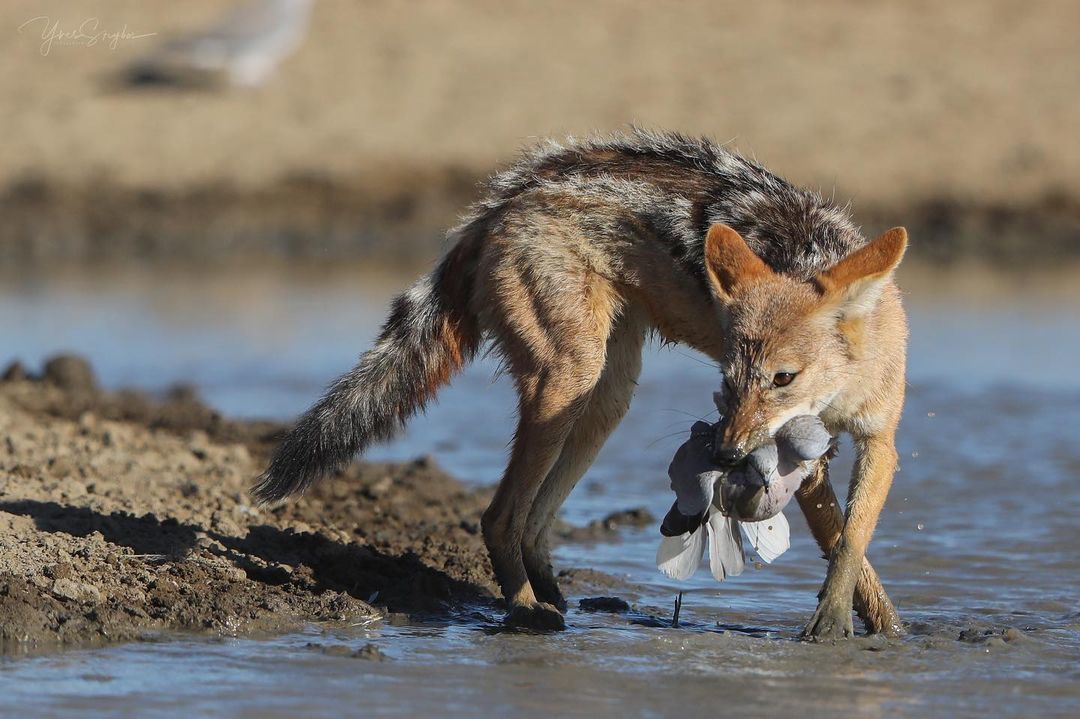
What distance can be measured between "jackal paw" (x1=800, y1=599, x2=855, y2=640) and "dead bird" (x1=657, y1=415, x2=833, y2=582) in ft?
1.41

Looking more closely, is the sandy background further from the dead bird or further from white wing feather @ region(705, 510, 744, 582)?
the dead bird

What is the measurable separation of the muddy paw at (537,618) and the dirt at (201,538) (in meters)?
0.45

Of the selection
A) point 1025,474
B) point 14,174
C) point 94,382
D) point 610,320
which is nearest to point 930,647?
point 610,320

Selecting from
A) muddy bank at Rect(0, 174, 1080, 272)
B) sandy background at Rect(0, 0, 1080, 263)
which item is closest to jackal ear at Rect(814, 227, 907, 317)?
sandy background at Rect(0, 0, 1080, 263)

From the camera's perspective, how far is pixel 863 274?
6.73m

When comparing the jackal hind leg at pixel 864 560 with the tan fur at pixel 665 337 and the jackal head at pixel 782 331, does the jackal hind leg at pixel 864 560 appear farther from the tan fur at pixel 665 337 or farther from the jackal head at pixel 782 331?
the jackal head at pixel 782 331

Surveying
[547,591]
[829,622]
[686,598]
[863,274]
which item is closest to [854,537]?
[829,622]

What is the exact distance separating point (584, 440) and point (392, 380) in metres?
1.00

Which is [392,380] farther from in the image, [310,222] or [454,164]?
[454,164]

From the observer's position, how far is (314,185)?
2484 centimetres

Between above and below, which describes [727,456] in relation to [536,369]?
below

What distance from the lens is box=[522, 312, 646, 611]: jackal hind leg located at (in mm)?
7703

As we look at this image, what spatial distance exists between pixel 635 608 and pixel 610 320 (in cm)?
148

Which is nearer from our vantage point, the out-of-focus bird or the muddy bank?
the muddy bank
